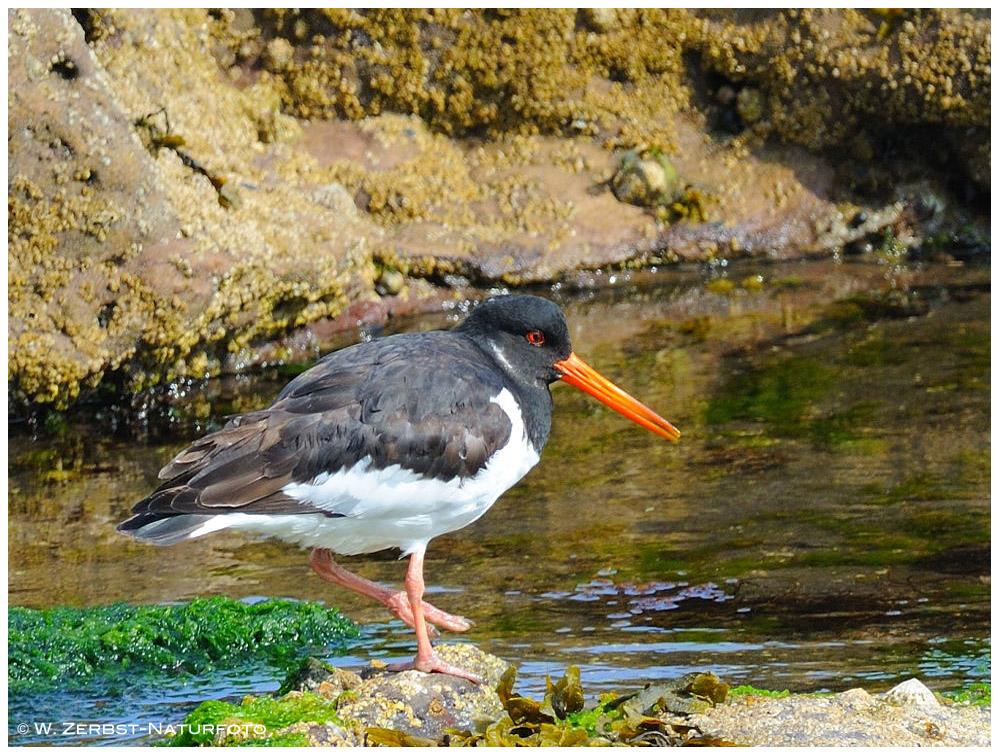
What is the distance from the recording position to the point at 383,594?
176 inches

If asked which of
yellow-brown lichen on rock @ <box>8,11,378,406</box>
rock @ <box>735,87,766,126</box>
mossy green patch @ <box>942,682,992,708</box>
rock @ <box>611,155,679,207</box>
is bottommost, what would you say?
mossy green patch @ <box>942,682,992,708</box>

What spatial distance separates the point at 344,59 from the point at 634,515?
5721mm

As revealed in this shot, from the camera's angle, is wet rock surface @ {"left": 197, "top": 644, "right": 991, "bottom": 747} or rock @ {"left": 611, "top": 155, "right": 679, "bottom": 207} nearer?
wet rock surface @ {"left": 197, "top": 644, "right": 991, "bottom": 747}

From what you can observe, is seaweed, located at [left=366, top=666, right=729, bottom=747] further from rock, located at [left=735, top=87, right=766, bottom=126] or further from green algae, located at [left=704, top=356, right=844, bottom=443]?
rock, located at [left=735, top=87, right=766, bottom=126]

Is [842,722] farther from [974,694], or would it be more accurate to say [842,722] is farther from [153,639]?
[153,639]

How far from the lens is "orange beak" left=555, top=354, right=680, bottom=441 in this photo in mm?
4977

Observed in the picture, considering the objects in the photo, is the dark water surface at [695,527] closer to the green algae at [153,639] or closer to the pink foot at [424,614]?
the green algae at [153,639]

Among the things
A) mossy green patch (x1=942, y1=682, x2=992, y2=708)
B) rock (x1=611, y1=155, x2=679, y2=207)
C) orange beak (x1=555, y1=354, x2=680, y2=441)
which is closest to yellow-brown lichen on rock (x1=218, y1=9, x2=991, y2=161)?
rock (x1=611, y1=155, x2=679, y2=207)

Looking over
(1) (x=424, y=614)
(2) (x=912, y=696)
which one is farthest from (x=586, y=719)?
(2) (x=912, y=696)

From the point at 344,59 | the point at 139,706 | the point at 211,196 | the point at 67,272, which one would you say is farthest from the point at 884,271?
the point at 139,706

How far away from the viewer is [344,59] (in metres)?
10.6

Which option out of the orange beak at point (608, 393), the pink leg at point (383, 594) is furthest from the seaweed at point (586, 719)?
the orange beak at point (608, 393)

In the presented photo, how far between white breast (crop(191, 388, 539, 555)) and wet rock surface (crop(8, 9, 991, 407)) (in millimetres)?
4449

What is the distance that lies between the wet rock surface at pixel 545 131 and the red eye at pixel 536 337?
13.2 feet
